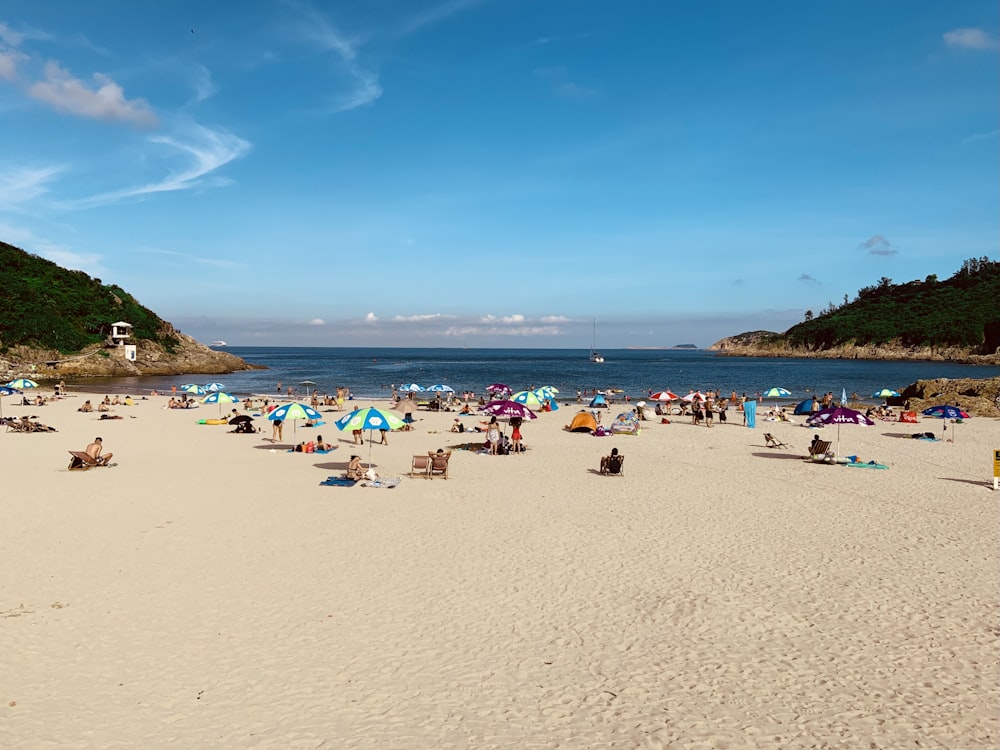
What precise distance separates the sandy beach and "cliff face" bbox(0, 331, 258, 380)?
62847 millimetres

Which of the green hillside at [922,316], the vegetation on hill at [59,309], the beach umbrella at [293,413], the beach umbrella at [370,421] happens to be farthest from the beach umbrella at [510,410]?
the green hillside at [922,316]

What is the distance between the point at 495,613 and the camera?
8.33 m

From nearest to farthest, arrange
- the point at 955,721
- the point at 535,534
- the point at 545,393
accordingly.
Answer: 1. the point at 955,721
2. the point at 535,534
3. the point at 545,393

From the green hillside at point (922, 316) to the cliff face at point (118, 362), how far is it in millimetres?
132051

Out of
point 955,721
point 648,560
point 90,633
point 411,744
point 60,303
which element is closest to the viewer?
point 411,744

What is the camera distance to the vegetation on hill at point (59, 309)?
7281 centimetres

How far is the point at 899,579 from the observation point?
9.68 meters

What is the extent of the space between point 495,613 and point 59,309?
95.8m

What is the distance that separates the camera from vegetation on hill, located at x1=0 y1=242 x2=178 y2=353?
239ft

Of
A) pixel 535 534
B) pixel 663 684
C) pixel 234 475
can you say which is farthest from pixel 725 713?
pixel 234 475

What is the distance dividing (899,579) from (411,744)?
810 centimetres

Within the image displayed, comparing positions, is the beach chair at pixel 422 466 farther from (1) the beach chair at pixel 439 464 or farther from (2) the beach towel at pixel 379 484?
(2) the beach towel at pixel 379 484

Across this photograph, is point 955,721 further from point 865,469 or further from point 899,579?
point 865,469

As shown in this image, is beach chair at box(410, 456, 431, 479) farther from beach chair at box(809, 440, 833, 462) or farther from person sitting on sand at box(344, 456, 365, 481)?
beach chair at box(809, 440, 833, 462)
